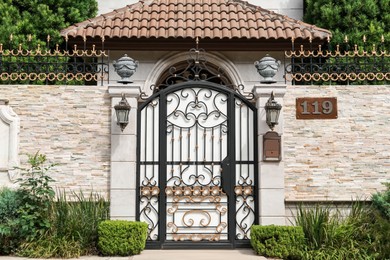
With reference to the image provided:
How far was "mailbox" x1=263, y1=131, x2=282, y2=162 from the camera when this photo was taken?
8617mm

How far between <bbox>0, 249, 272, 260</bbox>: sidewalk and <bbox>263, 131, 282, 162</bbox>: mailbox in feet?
5.20

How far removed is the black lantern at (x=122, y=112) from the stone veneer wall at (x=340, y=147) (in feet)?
9.23

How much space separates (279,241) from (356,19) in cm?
825

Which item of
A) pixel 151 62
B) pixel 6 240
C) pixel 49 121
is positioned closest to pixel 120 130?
pixel 49 121

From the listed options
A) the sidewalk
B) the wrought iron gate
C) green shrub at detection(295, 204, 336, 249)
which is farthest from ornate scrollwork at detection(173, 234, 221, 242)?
green shrub at detection(295, 204, 336, 249)

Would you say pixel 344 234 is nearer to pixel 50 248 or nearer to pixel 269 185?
pixel 269 185

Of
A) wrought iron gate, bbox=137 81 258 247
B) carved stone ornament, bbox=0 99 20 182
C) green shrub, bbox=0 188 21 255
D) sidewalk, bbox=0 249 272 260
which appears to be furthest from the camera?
carved stone ornament, bbox=0 99 20 182

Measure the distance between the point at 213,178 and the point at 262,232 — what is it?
A: 4.26 feet

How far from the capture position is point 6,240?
809cm

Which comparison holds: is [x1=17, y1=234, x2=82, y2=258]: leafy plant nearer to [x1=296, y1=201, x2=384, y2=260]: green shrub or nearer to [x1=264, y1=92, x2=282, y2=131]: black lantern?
[x1=296, y1=201, x2=384, y2=260]: green shrub

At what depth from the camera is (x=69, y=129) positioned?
899 cm

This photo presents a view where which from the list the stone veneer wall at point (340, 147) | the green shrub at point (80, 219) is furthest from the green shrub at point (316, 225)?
the green shrub at point (80, 219)

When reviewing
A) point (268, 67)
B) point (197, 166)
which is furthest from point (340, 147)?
point (197, 166)

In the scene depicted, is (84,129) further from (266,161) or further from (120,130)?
(266,161)
